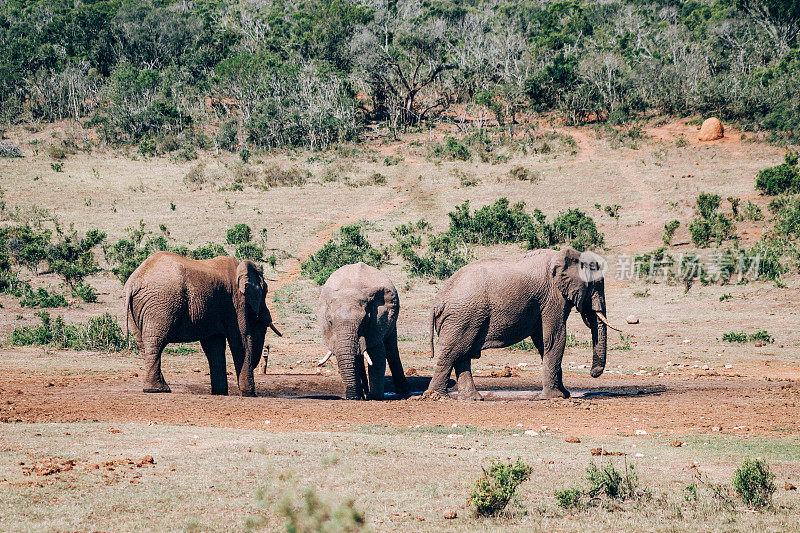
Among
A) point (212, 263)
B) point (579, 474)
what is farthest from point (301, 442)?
point (212, 263)

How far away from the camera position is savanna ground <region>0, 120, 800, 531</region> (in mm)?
7891

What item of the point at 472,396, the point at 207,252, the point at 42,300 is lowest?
the point at 472,396

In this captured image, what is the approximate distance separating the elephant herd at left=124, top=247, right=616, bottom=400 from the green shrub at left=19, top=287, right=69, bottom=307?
11003 mm

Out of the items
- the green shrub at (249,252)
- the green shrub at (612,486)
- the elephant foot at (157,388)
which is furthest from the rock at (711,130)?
the green shrub at (612,486)

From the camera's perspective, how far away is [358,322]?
1511cm

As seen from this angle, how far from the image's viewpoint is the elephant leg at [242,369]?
15.9 meters

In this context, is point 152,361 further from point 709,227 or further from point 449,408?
point 709,227

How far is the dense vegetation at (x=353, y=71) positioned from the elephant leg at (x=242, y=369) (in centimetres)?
3642

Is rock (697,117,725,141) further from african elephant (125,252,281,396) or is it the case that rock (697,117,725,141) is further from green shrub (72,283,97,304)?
african elephant (125,252,281,396)

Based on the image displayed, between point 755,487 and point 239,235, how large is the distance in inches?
1131

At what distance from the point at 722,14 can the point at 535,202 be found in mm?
44431

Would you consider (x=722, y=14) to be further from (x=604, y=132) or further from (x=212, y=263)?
(x=212, y=263)

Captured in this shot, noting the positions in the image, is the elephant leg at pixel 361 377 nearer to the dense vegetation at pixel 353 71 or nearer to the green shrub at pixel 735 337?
the green shrub at pixel 735 337

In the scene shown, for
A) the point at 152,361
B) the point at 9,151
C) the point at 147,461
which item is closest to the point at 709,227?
the point at 152,361
